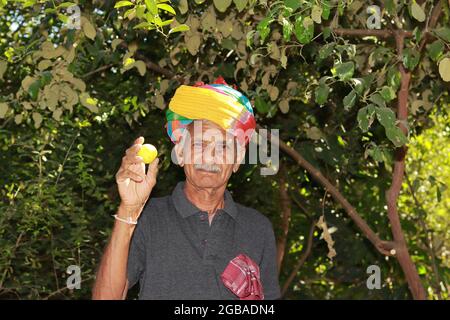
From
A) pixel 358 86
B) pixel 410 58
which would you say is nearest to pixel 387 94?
pixel 358 86

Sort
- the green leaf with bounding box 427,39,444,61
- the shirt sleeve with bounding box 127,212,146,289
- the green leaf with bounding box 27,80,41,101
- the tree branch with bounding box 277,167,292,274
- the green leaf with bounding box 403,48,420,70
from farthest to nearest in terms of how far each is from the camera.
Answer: the tree branch with bounding box 277,167,292,274 → the green leaf with bounding box 27,80,41,101 → the green leaf with bounding box 403,48,420,70 → the green leaf with bounding box 427,39,444,61 → the shirt sleeve with bounding box 127,212,146,289

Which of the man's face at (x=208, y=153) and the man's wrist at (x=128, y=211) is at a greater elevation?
the man's face at (x=208, y=153)

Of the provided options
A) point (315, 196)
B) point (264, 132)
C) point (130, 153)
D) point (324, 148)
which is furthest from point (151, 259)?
point (315, 196)

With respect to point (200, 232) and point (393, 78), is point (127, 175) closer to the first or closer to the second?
point (200, 232)

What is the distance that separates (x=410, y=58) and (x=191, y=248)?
1.24 meters

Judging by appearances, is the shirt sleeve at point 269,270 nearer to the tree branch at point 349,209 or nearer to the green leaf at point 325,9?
the green leaf at point 325,9

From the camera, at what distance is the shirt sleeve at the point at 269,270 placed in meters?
2.97

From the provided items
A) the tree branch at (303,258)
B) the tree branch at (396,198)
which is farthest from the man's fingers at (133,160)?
the tree branch at (303,258)

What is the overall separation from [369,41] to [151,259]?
215 centimetres

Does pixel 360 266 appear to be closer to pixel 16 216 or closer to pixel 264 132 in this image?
pixel 264 132

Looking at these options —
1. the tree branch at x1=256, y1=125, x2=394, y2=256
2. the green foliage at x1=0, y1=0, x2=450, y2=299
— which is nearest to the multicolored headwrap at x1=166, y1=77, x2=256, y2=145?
the green foliage at x1=0, y1=0, x2=450, y2=299

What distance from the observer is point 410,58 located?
3.32 meters

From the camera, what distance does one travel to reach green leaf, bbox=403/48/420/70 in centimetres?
328

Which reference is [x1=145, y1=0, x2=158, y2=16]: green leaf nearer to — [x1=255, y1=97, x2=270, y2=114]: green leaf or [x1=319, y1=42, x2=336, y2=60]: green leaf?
[x1=319, y1=42, x2=336, y2=60]: green leaf
